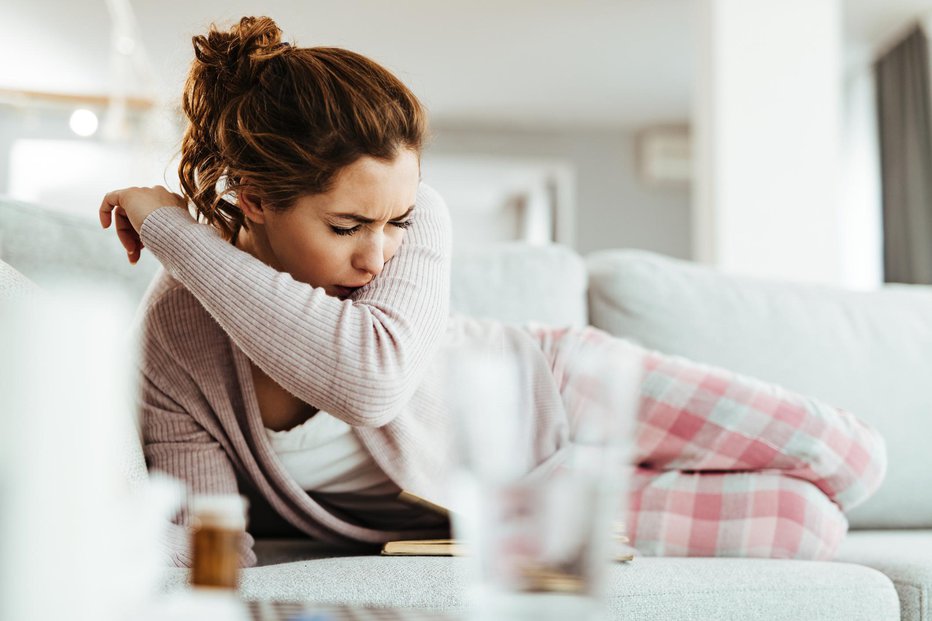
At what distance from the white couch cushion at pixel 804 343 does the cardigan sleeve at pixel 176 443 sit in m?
0.93

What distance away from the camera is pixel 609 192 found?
7.02 m

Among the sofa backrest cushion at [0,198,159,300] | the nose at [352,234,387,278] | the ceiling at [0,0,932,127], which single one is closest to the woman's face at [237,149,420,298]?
the nose at [352,234,387,278]

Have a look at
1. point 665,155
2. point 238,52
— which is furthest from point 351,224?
point 665,155

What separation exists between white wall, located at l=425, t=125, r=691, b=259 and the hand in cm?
581

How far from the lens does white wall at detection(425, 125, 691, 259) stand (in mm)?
6961

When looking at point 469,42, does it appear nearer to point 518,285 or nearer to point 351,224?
point 518,285

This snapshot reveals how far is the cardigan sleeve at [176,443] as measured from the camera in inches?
48.1

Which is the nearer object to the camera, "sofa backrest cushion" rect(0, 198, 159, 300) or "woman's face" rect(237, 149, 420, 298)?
"woman's face" rect(237, 149, 420, 298)

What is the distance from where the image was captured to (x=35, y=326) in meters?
0.42

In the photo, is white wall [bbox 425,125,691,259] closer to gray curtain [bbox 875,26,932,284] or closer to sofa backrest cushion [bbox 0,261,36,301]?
gray curtain [bbox 875,26,932,284]

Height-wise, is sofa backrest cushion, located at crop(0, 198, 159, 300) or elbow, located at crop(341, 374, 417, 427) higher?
sofa backrest cushion, located at crop(0, 198, 159, 300)

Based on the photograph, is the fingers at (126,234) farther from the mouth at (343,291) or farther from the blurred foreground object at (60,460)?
the blurred foreground object at (60,460)

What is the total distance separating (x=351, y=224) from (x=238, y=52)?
28cm

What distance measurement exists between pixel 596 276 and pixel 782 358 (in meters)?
0.40
